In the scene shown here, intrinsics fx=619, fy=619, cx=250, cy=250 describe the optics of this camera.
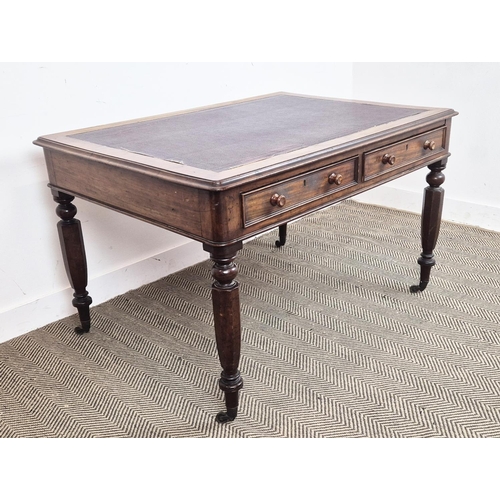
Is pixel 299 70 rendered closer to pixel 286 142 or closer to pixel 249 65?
pixel 249 65

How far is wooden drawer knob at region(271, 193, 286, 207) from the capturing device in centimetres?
180

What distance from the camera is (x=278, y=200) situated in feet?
5.93

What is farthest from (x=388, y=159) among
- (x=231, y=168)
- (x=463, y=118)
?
(x=463, y=118)

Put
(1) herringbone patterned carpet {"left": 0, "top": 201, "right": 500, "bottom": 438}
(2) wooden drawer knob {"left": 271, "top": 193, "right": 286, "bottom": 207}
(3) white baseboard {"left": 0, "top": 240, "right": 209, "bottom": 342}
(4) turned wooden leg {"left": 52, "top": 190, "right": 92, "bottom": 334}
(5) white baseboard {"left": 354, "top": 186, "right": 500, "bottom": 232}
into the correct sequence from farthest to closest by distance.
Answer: (5) white baseboard {"left": 354, "top": 186, "right": 500, "bottom": 232} < (3) white baseboard {"left": 0, "top": 240, "right": 209, "bottom": 342} < (4) turned wooden leg {"left": 52, "top": 190, "right": 92, "bottom": 334} < (1) herringbone patterned carpet {"left": 0, "top": 201, "right": 500, "bottom": 438} < (2) wooden drawer knob {"left": 271, "top": 193, "right": 286, "bottom": 207}

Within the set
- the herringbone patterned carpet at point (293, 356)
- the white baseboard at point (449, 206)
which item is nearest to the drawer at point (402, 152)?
the herringbone patterned carpet at point (293, 356)

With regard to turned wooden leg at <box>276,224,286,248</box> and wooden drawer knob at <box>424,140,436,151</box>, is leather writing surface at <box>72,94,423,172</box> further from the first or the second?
turned wooden leg at <box>276,224,286,248</box>

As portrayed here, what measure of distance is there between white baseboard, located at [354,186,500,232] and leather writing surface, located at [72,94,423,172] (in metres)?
1.21

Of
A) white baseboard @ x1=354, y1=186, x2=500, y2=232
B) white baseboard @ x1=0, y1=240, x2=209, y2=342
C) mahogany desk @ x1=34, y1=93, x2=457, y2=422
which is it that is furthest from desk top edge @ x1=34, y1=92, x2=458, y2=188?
white baseboard @ x1=354, y1=186, x2=500, y2=232

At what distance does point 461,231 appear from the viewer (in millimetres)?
3414

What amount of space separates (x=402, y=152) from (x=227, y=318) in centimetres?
96

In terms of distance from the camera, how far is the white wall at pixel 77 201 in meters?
2.37

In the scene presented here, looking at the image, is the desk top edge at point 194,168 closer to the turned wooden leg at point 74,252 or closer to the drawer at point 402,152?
the drawer at point 402,152

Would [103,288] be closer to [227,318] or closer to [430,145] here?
[227,318]

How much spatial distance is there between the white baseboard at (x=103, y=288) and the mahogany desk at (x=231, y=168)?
0.18m
